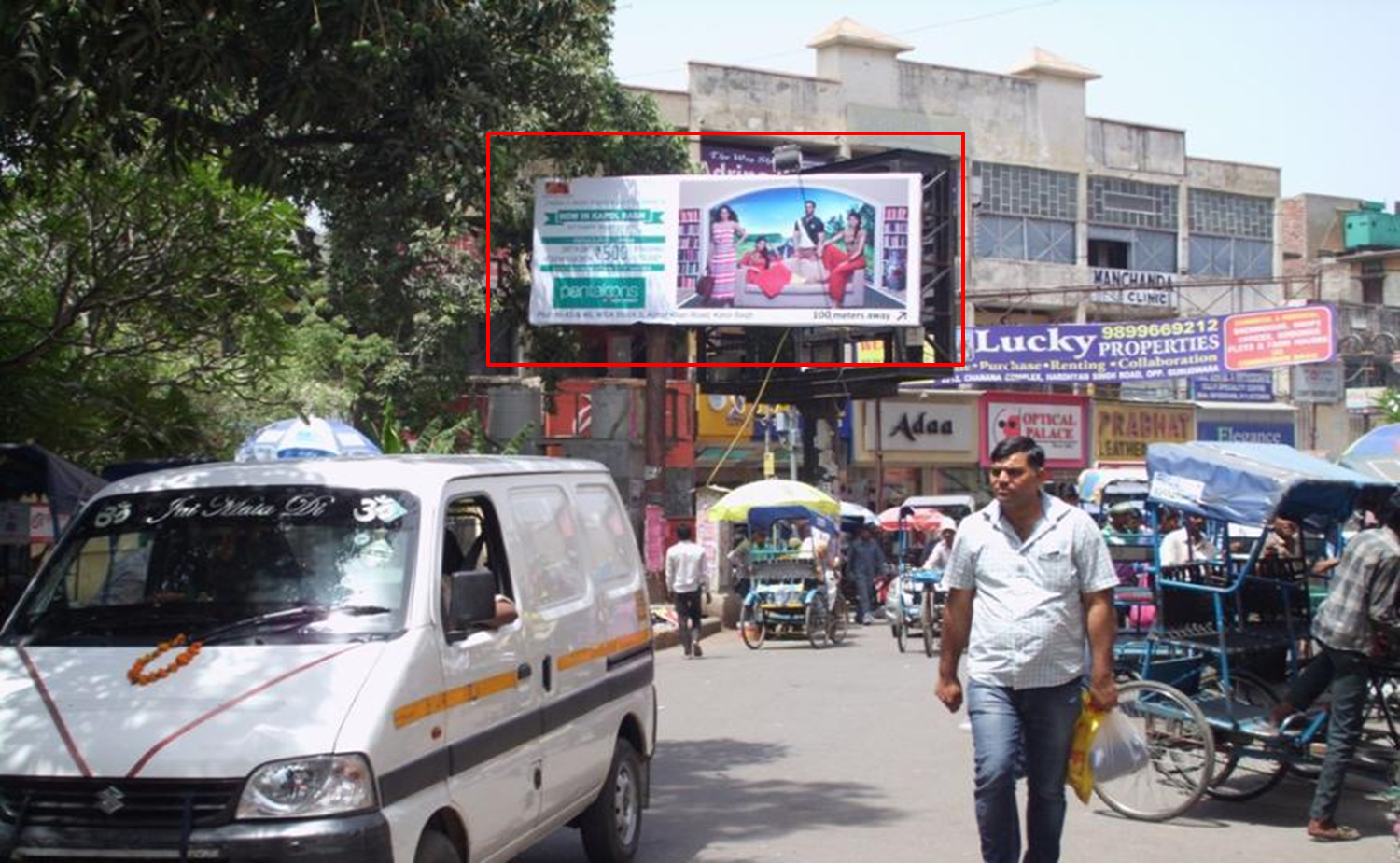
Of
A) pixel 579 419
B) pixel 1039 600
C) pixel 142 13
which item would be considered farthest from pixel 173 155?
pixel 579 419

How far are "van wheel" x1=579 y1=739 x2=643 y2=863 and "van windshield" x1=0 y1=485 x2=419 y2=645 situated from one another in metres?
2.25

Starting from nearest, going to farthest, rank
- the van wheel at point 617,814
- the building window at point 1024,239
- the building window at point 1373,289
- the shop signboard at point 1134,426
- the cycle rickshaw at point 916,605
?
the van wheel at point 617,814, the cycle rickshaw at point 916,605, the building window at point 1024,239, the shop signboard at point 1134,426, the building window at point 1373,289

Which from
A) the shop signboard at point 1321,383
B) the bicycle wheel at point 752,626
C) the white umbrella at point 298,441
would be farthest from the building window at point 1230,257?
the white umbrella at point 298,441

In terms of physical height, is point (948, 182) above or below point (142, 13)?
above

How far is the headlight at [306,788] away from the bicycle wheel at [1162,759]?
5253 millimetres

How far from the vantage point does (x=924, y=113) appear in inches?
1561

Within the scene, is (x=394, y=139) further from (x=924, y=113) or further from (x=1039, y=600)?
(x=924, y=113)

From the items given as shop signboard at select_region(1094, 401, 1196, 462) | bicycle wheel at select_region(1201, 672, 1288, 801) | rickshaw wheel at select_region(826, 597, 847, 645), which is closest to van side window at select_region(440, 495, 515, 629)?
bicycle wheel at select_region(1201, 672, 1288, 801)

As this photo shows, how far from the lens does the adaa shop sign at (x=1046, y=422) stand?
1565 inches

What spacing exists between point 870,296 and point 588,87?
26.7 ft

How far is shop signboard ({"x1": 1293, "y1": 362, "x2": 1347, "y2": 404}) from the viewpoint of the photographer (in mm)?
39438

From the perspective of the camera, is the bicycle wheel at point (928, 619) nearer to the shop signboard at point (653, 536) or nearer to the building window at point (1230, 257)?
the shop signboard at point (653, 536)

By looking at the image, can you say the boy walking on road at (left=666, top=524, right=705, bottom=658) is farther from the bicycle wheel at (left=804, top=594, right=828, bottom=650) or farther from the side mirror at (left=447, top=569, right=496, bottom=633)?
the side mirror at (left=447, top=569, right=496, bottom=633)

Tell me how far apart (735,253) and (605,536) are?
2127 centimetres
